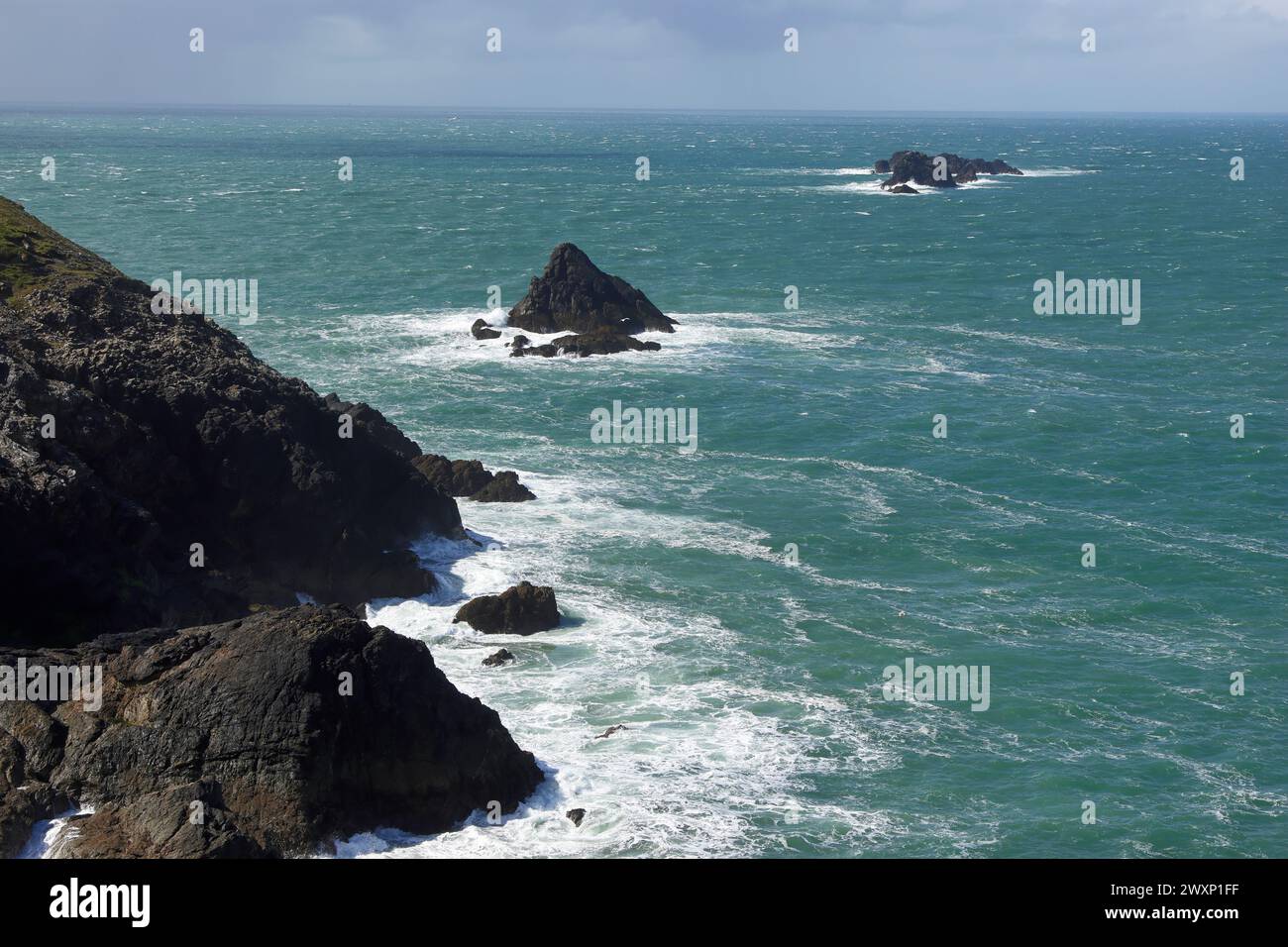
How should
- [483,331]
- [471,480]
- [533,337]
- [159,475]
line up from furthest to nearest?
[483,331] → [533,337] → [471,480] → [159,475]

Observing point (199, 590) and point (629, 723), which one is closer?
point (629, 723)

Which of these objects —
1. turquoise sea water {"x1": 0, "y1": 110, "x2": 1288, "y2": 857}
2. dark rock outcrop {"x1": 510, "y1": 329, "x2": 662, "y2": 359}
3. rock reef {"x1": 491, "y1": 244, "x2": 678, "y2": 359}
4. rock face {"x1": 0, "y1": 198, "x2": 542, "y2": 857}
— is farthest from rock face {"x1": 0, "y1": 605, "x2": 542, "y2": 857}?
rock reef {"x1": 491, "y1": 244, "x2": 678, "y2": 359}

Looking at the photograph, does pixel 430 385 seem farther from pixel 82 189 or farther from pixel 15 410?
pixel 82 189

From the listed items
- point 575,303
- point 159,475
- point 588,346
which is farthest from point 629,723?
point 575,303

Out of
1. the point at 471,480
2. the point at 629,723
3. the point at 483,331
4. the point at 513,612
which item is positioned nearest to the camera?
the point at 629,723

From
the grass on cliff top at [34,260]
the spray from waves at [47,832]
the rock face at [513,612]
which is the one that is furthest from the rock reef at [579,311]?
the spray from waves at [47,832]

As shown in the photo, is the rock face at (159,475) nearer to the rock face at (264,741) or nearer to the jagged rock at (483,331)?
the rock face at (264,741)

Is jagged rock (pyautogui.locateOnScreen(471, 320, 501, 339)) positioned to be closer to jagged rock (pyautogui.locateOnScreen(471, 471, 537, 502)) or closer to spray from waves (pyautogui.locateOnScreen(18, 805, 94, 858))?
jagged rock (pyautogui.locateOnScreen(471, 471, 537, 502))

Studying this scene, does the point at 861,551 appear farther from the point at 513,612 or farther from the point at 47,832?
the point at 47,832
